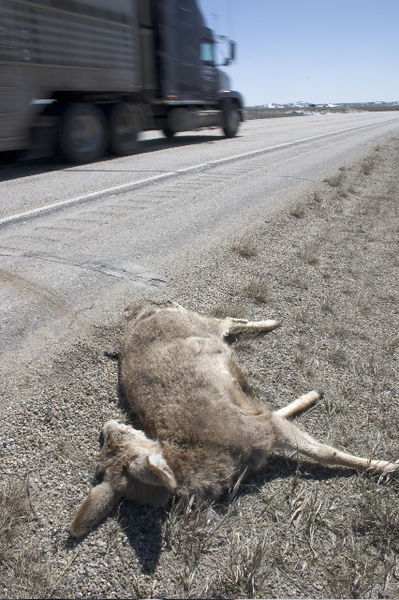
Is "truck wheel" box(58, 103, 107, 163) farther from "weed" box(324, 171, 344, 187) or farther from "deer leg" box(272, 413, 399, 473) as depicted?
"deer leg" box(272, 413, 399, 473)

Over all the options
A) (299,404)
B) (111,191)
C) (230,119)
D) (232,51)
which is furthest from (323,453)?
(230,119)

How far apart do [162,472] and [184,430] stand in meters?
0.47

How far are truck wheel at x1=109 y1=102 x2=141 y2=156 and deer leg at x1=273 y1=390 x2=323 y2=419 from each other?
11802 millimetres

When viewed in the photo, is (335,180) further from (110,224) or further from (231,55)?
(231,55)

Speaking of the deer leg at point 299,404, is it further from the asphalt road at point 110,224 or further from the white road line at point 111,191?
the white road line at point 111,191

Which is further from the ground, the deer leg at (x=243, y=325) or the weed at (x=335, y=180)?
the weed at (x=335, y=180)

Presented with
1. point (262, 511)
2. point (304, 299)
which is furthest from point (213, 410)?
point (304, 299)

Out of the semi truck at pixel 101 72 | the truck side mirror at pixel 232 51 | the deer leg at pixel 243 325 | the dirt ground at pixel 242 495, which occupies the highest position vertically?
the truck side mirror at pixel 232 51

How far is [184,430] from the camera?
117 inches

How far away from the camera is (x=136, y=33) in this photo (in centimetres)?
1416

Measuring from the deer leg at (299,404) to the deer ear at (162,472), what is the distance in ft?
3.71

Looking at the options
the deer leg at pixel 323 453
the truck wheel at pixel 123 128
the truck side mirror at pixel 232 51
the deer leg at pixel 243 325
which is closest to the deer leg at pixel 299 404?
the deer leg at pixel 323 453

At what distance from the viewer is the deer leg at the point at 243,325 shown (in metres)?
4.51

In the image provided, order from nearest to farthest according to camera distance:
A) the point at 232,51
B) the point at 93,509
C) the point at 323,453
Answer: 1. the point at 93,509
2. the point at 323,453
3. the point at 232,51
